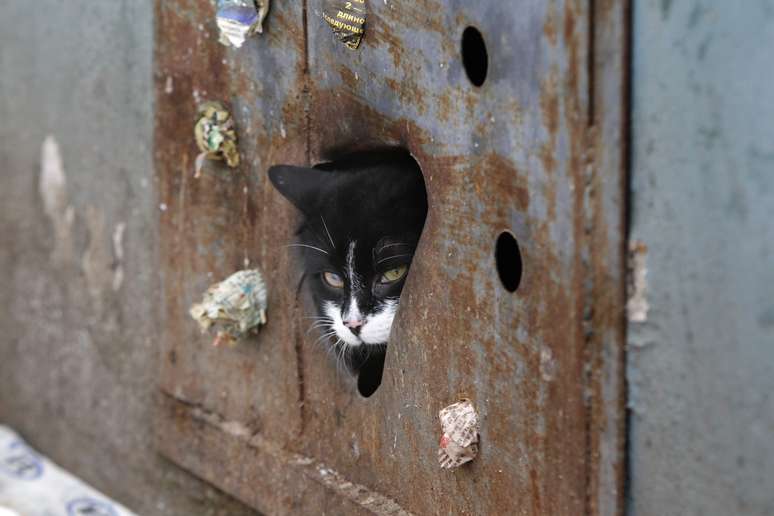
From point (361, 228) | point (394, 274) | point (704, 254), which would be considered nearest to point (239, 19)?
point (361, 228)

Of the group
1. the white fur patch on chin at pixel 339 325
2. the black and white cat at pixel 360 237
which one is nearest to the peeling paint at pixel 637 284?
the black and white cat at pixel 360 237

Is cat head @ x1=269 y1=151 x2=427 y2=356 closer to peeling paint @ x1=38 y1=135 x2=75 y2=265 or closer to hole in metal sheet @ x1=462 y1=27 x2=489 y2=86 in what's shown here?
hole in metal sheet @ x1=462 y1=27 x2=489 y2=86

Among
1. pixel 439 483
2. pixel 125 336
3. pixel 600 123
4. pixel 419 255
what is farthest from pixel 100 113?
pixel 600 123

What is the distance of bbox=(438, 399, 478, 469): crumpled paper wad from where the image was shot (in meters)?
1.79

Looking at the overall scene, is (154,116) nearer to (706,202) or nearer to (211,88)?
(211,88)

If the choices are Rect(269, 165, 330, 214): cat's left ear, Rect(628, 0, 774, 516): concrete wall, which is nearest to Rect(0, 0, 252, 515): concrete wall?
Rect(269, 165, 330, 214): cat's left ear

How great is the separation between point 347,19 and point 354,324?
24.9 inches

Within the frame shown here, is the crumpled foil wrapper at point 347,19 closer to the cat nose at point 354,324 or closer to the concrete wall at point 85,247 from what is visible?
the cat nose at point 354,324

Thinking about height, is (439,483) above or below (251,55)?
below

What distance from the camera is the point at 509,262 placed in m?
1.78

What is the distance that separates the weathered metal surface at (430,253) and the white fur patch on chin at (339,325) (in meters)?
0.10

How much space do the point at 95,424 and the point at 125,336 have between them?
44cm

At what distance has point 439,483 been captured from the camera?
1929 millimetres

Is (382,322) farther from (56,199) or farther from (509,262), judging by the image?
(56,199)
